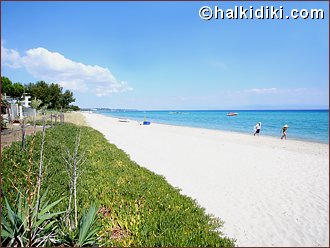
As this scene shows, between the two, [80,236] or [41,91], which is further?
[41,91]

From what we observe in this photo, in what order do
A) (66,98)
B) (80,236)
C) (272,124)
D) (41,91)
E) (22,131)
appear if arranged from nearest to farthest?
(80,236)
(22,131)
(272,124)
(41,91)
(66,98)

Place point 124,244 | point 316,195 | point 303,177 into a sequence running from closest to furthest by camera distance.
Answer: point 124,244 < point 316,195 < point 303,177

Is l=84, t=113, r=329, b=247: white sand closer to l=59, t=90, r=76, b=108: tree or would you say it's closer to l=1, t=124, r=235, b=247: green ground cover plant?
l=1, t=124, r=235, b=247: green ground cover plant

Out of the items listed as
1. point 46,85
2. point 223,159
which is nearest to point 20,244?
point 223,159

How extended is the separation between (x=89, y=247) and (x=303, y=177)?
29.4ft

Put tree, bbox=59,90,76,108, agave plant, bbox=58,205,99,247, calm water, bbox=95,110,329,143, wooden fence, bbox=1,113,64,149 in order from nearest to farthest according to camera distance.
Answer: agave plant, bbox=58,205,99,247
wooden fence, bbox=1,113,64,149
calm water, bbox=95,110,329,143
tree, bbox=59,90,76,108

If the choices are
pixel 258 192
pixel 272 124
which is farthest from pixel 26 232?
pixel 272 124

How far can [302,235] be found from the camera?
17.7 feet

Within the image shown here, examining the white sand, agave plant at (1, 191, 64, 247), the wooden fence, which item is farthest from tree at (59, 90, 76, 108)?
agave plant at (1, 191, 64, 247)

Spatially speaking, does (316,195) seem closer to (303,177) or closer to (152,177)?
(303,177)

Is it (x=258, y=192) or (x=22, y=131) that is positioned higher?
(x=22, y=131)

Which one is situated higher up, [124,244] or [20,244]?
[20,244]

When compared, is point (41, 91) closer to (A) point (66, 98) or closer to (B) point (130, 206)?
(A) point (66, 98)

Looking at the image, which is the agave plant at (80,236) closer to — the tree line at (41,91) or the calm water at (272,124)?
the calm water at (272,124)
